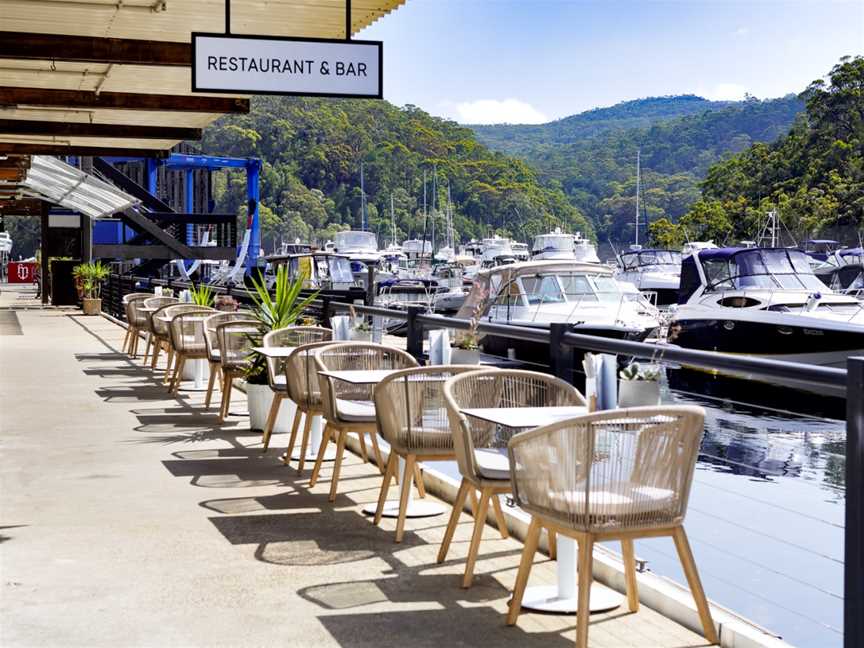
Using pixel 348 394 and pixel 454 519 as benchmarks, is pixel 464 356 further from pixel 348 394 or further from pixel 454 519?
pixel 454 519

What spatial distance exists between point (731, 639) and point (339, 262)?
36799mm

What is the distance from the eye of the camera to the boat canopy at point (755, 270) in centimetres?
2281

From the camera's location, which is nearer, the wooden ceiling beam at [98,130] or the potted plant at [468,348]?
the potted plant at [468,348]

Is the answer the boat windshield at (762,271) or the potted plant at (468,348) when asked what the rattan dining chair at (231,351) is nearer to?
the potted plant at (468,348)

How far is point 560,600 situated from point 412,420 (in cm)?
156

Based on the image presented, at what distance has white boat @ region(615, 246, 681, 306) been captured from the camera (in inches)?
1591

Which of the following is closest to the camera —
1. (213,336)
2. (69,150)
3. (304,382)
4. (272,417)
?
(304,382)

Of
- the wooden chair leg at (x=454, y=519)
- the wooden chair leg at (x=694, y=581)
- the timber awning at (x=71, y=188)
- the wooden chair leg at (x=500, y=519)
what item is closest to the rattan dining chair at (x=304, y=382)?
the wooden chair leg at (x=500, y=519)

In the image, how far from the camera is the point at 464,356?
7.52 m

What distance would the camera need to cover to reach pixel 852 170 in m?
73.8

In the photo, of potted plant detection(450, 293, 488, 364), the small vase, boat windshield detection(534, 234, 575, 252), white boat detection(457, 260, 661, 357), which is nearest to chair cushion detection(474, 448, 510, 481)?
potted plant detection(450, 293, 488, 364)

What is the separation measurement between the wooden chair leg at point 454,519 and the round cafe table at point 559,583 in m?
0.49

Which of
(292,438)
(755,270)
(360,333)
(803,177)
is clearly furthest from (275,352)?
(803,177)

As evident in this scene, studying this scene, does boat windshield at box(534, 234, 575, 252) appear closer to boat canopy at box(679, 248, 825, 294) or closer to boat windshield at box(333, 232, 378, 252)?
boat windshield at box(333, 232, 378, 252)
